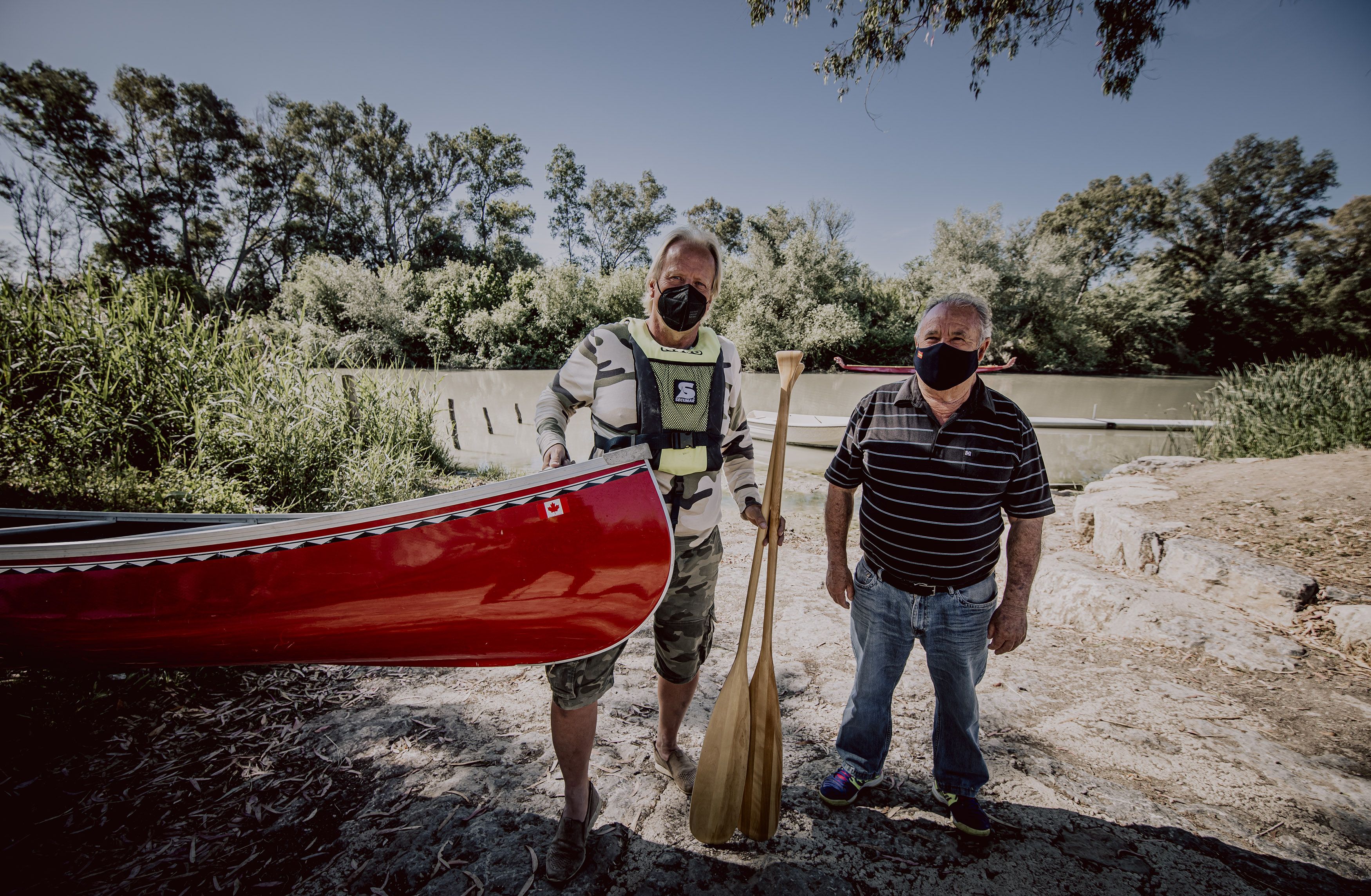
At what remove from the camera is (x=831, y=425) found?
35.6 feet

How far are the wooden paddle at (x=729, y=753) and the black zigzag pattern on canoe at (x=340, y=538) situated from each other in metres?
0.60

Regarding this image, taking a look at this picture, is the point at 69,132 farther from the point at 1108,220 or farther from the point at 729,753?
the point at 1108,220

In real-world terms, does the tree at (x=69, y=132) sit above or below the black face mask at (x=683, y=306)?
above

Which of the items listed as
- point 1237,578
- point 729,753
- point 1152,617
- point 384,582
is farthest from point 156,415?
point 1237,578

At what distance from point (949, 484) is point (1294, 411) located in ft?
26.5

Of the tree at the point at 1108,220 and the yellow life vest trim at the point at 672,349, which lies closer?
the yellow life vest trim at the point at 672,349

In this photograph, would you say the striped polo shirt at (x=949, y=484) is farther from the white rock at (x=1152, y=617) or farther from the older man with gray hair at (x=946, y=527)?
the white rock at (x=1152, y=617)

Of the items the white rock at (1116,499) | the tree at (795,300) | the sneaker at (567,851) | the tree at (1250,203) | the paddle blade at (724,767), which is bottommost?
the sneaker at (567,851)

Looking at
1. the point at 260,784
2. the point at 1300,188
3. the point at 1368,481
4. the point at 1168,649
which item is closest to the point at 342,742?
the point at 260,784

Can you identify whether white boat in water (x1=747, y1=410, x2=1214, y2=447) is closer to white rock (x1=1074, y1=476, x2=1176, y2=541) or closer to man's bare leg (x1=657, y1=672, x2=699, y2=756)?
white rock (x1=1074, y1=476, x2=1176, y2=541)

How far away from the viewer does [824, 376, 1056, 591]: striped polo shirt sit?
5.36 feet

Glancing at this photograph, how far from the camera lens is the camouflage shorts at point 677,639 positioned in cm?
158

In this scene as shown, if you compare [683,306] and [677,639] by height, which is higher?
[683,306]

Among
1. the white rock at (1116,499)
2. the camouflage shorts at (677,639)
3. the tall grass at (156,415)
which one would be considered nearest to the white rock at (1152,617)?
the white rock at (1116,499)
